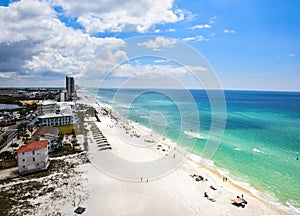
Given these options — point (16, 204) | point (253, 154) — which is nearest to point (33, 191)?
point (16, 204)

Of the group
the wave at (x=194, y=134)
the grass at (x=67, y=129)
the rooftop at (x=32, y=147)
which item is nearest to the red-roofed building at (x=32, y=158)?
→ the rooftop at (x=32, y=147)

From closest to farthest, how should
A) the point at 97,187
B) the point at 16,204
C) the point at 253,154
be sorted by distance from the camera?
the point at 16,204 → the point at 97,187 → the point at 253,154

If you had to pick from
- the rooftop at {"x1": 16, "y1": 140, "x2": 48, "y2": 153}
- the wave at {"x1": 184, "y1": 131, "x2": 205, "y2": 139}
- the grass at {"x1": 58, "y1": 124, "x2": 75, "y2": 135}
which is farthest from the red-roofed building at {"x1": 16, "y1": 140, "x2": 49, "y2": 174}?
the wave at {"x1": 184, "y1": 131, "x2": 205, "y2": 139}

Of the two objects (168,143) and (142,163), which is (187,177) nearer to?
(142,163)

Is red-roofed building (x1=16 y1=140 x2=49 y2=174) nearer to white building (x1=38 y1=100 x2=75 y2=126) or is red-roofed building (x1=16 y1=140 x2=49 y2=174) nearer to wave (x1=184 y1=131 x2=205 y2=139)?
white building (x1=38 y1=100 x2=75 y2=126)

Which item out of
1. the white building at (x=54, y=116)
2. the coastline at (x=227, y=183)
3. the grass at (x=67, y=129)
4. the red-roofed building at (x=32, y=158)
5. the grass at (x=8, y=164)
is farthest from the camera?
the white building at (x=54, y=116)

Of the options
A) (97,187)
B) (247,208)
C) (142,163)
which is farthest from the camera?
(142,163)

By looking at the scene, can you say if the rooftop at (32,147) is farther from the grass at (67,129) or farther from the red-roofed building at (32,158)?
the grass at (67,129)

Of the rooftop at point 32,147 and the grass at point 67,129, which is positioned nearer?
the rooftop at point 32,147

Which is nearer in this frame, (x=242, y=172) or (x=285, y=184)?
(x=285, y=184)
